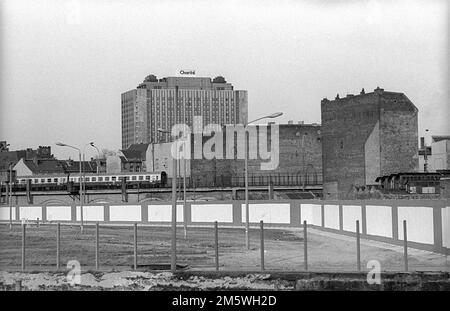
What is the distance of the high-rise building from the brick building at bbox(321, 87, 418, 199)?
53.6 meters

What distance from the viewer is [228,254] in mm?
25609

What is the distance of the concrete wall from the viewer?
22953 mm

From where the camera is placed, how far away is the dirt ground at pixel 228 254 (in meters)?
19.8

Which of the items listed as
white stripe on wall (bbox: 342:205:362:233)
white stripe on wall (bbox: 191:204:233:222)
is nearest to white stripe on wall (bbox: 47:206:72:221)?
white stripe on wall (bbox: 191:204:233:222)

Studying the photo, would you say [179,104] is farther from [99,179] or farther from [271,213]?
[99,179]

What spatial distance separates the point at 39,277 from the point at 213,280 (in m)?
4.18

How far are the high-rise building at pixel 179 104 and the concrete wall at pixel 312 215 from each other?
6.70 metres

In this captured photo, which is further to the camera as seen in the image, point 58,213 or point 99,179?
point 99,179

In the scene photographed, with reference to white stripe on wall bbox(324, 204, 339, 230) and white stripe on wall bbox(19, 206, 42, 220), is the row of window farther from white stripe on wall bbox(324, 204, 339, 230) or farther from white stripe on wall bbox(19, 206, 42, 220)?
white stripe on wall bbox(324, 204, 339, 230)

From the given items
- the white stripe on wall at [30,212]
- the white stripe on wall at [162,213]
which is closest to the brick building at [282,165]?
the white stripe on wall at [30,212]

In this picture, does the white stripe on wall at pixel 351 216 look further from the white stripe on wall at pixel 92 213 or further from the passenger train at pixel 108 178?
the passenger train at pixel 108 178

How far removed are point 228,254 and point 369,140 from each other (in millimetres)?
58308

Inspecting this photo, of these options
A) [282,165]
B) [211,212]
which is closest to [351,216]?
[211,212]
